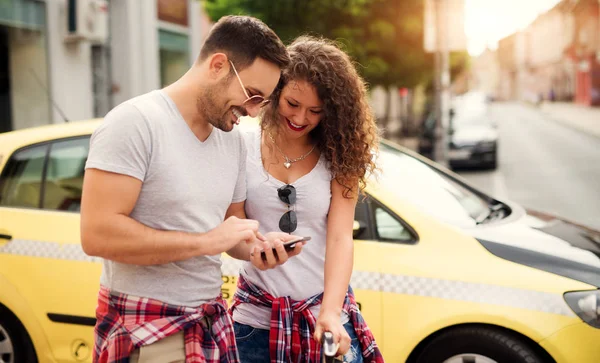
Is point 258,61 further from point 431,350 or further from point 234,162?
point 431,350

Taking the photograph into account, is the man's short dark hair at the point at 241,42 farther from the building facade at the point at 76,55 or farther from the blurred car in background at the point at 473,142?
the blurred car in background at the point at 473,142

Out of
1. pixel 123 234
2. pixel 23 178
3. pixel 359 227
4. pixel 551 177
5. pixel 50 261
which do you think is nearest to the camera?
pixel 123 234

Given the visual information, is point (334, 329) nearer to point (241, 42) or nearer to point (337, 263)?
point (337, 263)

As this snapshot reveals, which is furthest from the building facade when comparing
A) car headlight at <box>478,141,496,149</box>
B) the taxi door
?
car headlight at <box>478,141,496,149</box>

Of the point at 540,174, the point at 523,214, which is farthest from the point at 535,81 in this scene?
the point at 523,214

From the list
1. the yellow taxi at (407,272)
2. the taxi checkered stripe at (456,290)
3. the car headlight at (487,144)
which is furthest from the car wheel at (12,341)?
the car headlight at (487,144)

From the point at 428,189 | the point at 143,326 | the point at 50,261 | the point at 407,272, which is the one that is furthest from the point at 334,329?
the point at 50,261

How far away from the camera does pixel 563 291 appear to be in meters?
3.18

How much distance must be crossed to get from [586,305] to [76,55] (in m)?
10.2

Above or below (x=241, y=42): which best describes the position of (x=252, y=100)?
below

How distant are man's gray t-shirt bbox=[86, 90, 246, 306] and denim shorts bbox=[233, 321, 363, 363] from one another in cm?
33

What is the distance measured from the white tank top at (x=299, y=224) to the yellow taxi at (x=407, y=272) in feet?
3.32

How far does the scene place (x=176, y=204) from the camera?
1848 mm

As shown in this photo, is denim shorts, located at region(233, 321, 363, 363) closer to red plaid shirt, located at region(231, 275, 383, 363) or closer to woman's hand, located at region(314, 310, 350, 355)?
red plaid shirt, located at region(231, 275, 383, 363)
